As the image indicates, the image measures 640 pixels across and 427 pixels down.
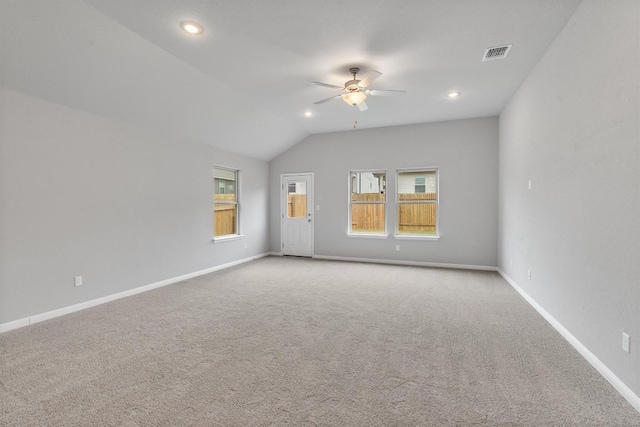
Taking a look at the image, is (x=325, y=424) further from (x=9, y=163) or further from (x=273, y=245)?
(x=273, y=245)

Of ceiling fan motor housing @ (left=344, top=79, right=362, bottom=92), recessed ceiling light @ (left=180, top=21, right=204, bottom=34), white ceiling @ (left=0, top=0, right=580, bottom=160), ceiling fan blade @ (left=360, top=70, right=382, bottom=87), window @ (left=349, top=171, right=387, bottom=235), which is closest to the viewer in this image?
white ceiling @ (left=0, top=0, right=580, bottom=160)

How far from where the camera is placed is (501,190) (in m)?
5.65

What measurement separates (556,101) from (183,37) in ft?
12.7

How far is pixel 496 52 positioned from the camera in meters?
3.42

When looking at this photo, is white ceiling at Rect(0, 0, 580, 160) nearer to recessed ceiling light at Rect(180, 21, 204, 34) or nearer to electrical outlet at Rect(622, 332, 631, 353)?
recessed ceiling light at Rect(180, 21, 204, 34)

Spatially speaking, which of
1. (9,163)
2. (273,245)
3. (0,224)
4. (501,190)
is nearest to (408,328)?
(501,190)

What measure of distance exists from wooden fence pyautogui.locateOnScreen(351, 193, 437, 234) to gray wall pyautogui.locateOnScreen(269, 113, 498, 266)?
Result: 0.22m

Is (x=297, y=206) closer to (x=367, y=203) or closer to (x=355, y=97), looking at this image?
(x=367, y=203)

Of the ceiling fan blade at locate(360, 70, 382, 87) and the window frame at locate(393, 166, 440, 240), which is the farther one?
the window frame at locate(393, 166, 440, 240)

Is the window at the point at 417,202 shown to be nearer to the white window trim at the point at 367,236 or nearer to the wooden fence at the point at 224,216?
the white window trim at the point at 367,236

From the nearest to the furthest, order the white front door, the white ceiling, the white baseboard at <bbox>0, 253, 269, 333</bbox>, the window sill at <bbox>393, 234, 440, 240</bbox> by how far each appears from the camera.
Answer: the white ceiling < the white baseboard at <bbox>0, 253, 269, 333</bbox> < the window sill at <bbox>393, 234, 440, 240</bbox> < the white front door

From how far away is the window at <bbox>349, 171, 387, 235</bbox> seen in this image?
6945 mm

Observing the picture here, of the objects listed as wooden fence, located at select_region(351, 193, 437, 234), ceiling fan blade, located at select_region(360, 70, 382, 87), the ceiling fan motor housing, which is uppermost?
ceiling fan blade, located at select_region(360, 70, 382, 87)

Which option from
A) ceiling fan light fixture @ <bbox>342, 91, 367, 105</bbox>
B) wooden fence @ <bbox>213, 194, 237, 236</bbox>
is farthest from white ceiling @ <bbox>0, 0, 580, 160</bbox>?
wooden fence @ <bbox>213, 194, 237, 236</bbox>
